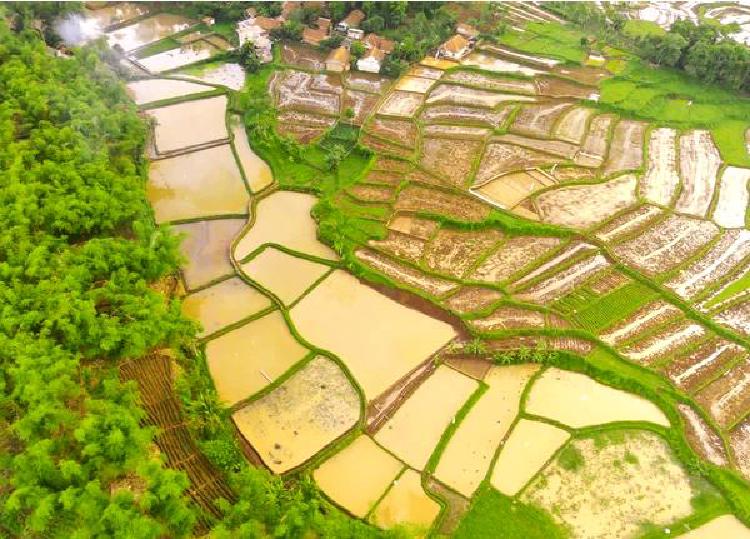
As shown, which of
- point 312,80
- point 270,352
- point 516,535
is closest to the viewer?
point 516,535

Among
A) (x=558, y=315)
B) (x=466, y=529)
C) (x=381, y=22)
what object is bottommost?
(x=466, y=529)

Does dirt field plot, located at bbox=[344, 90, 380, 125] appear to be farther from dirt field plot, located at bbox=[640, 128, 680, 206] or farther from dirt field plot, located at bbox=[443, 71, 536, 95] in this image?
dirt field plot, located at bbox=[640, 128, 680, 206]

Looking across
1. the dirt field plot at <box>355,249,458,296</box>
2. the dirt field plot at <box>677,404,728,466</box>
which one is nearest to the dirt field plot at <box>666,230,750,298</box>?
the dirt field plot at <box>677,404,728,466</box>

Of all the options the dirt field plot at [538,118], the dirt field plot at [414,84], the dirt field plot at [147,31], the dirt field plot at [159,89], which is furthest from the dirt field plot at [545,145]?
the dirt field plot at [147,31]

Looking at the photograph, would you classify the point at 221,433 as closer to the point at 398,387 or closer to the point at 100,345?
the point at 100,345

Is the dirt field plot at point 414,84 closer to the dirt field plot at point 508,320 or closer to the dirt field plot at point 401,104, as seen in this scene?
the dirt field plot at point 401,104

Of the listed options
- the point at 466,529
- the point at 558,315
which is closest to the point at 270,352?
the point at 466,529
